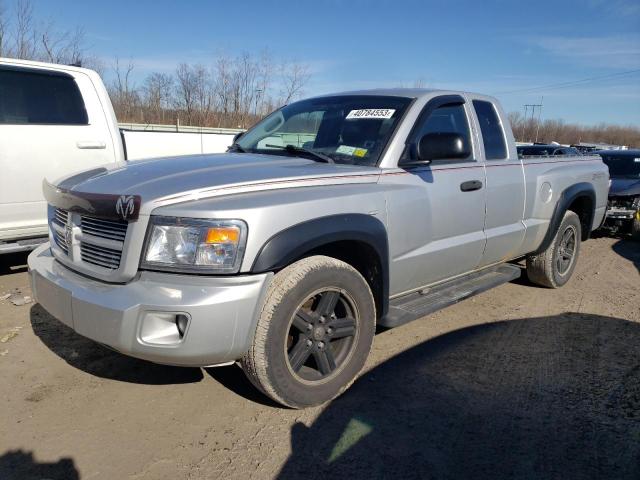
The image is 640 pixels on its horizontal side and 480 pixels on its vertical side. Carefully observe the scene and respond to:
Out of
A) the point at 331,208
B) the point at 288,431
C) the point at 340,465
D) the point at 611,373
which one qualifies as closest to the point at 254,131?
the point at 331,208

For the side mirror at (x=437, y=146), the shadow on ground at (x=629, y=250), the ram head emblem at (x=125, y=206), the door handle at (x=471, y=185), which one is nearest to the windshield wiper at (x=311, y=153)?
the side mirror at (x=437, y=146)

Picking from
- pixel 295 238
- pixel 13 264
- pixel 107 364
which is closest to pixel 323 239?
pixel 295 238

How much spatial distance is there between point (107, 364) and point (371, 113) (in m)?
2.53

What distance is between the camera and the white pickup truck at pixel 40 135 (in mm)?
4922

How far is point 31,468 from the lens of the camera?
8.36 feet

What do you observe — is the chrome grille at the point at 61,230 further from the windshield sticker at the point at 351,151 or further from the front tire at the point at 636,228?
the front tire at the point at 636,228

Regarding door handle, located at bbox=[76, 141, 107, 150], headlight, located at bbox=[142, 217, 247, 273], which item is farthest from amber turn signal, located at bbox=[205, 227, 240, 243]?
door handle, located at bbox=[76, 141, 107, 150]

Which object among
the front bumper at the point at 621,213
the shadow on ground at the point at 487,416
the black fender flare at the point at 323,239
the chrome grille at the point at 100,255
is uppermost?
the black fender flare at the point at 323,239

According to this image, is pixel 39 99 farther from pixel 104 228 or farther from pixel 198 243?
pixel 198 243

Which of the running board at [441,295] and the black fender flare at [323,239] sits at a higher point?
the black fender flare at [323,239]

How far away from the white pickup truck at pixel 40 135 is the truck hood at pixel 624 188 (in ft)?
26.6

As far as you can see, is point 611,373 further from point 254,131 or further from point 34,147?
point 34,147

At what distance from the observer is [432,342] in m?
4.19

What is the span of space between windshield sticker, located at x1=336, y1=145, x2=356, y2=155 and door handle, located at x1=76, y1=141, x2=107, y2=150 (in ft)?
9.67
